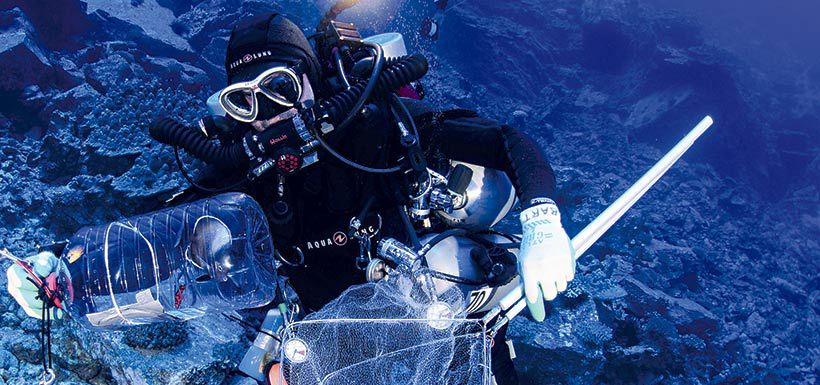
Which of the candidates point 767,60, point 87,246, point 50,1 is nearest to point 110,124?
Result: point 50,1

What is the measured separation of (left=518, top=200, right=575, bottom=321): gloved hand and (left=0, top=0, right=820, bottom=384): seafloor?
2885mm

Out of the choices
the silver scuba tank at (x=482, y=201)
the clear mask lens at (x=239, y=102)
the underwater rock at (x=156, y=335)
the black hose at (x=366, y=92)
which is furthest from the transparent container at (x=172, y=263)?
the underwater rock at (x=156, y=335)

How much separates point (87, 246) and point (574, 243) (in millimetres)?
2144

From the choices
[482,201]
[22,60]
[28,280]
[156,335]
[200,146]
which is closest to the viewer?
[28,280]

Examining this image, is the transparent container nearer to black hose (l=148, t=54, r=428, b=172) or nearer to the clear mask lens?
black hose (l=148, t=54, r=428, b=172)

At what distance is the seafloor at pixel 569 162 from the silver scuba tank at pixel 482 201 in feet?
8.36

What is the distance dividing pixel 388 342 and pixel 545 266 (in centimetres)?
76

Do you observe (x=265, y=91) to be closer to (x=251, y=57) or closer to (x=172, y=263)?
(x=251, y=57)

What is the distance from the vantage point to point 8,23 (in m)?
6.64

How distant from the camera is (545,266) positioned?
181 cm

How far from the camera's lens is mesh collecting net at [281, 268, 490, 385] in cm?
162

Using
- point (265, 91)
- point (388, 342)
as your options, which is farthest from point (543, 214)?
point (265, 91)

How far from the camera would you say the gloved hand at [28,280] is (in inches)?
65.9

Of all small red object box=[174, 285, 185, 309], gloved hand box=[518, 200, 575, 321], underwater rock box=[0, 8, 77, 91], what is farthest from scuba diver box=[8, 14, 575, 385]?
underwater rock box=[0, 8, 77, 91]
